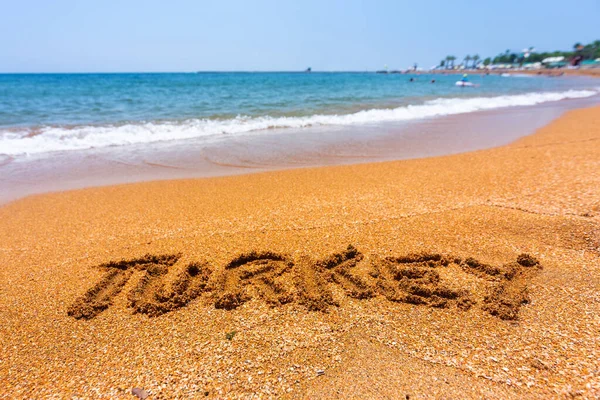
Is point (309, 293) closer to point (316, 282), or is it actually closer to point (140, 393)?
point (316, 282)

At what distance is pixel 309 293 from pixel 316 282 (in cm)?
16

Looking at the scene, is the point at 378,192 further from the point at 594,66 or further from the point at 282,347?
the point at 594,66

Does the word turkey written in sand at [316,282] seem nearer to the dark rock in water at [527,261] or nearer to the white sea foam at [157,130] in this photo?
the dark rock in water at [527,261]

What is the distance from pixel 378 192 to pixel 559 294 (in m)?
2.58

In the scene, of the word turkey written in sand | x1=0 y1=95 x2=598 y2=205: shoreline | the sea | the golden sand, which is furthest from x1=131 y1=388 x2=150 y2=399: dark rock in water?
the sea

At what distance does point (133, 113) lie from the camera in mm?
13953

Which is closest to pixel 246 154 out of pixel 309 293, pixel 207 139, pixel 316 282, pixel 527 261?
pixel 207 139

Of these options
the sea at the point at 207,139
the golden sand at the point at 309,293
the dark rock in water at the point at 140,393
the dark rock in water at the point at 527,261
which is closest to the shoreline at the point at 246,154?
the sea at the point at 207,139

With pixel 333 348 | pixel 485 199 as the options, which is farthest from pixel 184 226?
pixel 485 199

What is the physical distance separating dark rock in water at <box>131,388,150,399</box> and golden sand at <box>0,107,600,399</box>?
12 millimetres

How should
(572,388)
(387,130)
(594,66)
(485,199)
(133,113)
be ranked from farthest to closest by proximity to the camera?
(594,66) < (133,113) < (387,130) < (485,199) < (572,388)

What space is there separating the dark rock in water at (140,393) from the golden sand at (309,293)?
0.04 feet

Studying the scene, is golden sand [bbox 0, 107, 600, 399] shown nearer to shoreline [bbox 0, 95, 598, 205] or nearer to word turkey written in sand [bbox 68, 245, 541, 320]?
word turkey written in sand [bbox 68, 245, 541, 320]

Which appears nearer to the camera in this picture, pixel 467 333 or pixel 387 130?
pixel 467 333
